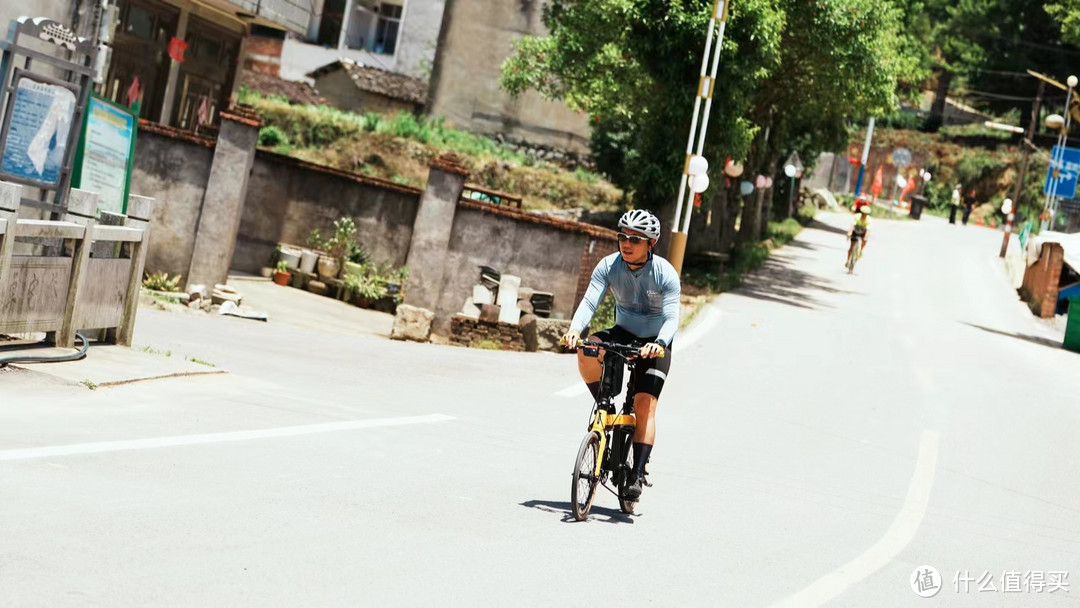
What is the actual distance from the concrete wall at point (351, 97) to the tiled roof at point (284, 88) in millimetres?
679

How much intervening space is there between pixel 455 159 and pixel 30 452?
56.3 feet

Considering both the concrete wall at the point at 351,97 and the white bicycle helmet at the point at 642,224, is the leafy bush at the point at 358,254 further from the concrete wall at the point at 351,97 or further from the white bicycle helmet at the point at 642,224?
the concrete wall at the point at 351,97

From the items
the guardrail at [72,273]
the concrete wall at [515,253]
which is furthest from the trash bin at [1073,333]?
the guardrail at [72,273]

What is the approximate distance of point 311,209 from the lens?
86.2ft

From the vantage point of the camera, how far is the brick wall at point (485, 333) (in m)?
21.7

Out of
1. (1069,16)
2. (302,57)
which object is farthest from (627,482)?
(1069,16)

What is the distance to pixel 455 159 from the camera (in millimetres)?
23938

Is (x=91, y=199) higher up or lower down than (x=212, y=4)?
lower down

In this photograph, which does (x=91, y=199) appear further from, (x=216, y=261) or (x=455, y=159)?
(x=455, y=159)

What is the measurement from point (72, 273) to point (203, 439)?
12.1 feet

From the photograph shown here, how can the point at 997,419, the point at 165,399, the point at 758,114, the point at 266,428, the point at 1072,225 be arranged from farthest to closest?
the point at 1072,225 → the point at 758,114 → the point at 997,419 → the point at 165,399 → the point at 266,428

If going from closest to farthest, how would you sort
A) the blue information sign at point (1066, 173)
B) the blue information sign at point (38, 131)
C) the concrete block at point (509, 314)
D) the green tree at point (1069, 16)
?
the blue information sign at point (38, 131)
the concrete block at point (509, 314)
the blue information sign at point (1066, 173)
the green tree at point (1069, 16)

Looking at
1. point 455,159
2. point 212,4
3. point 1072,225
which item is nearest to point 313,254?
point 455,159

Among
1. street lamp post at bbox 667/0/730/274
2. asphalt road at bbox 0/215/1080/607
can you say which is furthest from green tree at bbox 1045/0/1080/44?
asphalt road at bbox 0/215/1080/607
